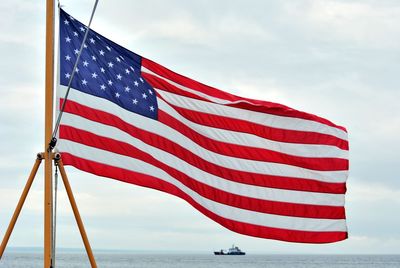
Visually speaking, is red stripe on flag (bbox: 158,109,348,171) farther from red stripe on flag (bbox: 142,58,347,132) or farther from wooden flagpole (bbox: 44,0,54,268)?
wooden flagpole (bbox: 44,0,54,268)

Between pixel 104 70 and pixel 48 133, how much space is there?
98.2 inches

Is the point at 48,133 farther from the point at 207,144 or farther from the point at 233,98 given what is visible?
the point at 233,98

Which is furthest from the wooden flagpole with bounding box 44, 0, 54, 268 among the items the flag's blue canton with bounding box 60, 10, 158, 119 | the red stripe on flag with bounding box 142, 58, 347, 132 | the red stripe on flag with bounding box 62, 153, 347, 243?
the red stripe on flag with bounding box 142, 58, 347, 132

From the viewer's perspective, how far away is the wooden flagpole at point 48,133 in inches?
408

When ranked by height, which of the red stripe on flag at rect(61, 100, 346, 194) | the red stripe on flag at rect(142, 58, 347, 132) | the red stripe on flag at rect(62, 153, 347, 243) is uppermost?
the red stripe on flag at rect(142, 58, 347, 132)

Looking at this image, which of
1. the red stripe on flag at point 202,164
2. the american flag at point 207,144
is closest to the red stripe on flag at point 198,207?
the american flag at point 207,144

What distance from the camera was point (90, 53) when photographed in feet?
42.1

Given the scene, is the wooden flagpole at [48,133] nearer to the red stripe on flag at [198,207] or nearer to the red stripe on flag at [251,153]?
the red stripe on flag at [198,207]

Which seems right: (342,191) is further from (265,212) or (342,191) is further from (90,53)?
(90,53)

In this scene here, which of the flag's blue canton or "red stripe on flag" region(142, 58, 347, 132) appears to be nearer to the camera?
the flag's blue canton

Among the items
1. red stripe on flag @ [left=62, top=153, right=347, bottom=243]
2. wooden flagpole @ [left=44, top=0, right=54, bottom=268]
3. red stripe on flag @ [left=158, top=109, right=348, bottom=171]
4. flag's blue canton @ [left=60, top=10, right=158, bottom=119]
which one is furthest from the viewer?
red stripe on flag @ [left=158, top=109, right=348, bottom=171]

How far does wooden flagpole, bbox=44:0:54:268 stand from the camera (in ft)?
34.0

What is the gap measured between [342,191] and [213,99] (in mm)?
2469

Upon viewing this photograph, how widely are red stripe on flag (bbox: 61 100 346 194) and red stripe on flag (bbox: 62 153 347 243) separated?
22.2 inches
